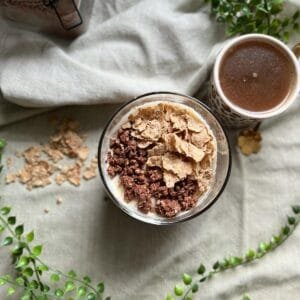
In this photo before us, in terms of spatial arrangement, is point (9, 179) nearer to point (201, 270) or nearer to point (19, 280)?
point (19, 280)

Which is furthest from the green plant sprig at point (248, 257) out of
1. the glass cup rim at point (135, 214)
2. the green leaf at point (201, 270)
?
the glass cup rim at point (135, 214)

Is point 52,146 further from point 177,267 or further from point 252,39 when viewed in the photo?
point 252,39

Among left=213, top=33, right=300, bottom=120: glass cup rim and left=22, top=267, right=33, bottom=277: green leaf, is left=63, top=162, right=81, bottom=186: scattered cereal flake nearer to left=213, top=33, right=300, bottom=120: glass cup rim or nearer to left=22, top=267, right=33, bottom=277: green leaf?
left=22, top=267, right=33, bottom=277: green leaf

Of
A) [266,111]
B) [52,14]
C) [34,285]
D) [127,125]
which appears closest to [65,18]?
[52,14]

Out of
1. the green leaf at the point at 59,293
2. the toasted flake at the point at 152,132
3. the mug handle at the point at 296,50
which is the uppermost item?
the mug handle at the point at 296,50

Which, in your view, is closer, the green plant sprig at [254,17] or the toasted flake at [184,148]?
the toasted flake at [184,148]

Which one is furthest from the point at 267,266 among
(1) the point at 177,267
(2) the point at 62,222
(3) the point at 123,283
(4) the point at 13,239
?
(4) the point at 13,239

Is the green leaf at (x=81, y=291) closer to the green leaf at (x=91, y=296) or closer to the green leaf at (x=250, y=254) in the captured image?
the green leaf at (x=91, y=296)
